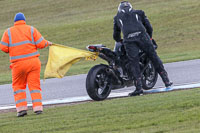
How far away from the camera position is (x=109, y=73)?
9805 millimetres

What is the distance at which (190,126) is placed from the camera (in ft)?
21.3

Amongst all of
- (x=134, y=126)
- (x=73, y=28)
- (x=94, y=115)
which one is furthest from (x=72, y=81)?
(x=73, y=28)

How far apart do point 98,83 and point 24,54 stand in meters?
1.53

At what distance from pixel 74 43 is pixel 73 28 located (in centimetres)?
345

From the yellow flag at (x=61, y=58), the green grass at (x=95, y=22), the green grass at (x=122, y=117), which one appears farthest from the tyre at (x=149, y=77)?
the green grass at (x=95, y=22)

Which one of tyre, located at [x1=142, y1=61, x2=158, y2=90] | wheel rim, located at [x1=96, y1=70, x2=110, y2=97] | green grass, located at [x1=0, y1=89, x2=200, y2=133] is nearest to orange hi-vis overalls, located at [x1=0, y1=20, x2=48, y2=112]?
green grass, located at [x1=0, y1=89, x2=200, y2=133]

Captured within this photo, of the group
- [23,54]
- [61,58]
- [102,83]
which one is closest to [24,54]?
[23,54]

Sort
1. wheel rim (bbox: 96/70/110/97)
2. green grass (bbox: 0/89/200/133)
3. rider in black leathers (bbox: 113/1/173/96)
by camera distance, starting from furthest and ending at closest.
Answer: rider in black leathers (bbox: 113/1/173/96) < wheel rim (bbox: 96/70/110/97) < green grass (bbox: 0/89/200/133)

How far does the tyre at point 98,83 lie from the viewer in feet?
31.2

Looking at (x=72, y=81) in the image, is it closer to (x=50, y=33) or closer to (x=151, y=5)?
(x=50, y=33)

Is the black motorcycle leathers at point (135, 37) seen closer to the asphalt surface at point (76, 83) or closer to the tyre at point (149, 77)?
the tyre at point (149, 77)

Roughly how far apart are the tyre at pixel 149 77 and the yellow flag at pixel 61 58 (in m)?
1.29

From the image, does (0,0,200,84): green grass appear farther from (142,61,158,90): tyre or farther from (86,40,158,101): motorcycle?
(86,40,158,101): motorcycle

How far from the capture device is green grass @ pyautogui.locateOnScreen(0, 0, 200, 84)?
2291 cm
